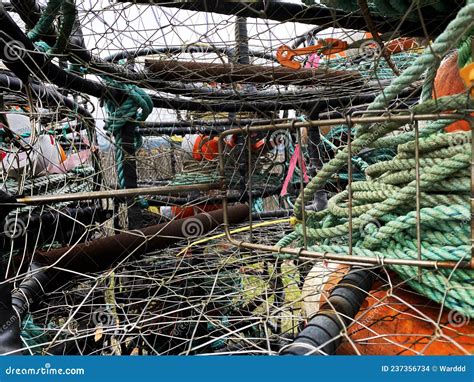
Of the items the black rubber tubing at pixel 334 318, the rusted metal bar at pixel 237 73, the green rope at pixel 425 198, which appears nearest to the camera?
the black rubber tubing at pixel 334 318

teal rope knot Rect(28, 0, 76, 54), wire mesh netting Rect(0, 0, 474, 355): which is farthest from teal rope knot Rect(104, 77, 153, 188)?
teal rope knot Rect(28, 0, 76, 54)

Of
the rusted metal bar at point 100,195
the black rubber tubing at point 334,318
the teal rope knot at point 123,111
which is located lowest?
the black rubber tubing at point 334,318

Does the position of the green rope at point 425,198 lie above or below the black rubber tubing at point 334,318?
above

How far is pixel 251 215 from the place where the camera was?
3.51 ft

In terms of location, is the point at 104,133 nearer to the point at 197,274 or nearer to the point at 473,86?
the point at 197,274

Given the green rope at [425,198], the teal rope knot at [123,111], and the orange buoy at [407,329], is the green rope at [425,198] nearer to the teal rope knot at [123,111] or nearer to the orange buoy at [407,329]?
the orange buoy at [407,329]

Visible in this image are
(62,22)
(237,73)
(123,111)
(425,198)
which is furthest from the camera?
(123,111)

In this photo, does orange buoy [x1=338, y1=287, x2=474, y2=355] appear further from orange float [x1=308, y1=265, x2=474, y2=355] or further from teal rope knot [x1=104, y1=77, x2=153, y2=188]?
teal rope knot [x1=104, y1=77, x2=153, y2=188]

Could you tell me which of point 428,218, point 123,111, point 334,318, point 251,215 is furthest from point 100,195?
point 123,111

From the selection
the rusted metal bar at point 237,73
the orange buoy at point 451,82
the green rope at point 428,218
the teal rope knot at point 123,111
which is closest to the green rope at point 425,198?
the green rope at point 428,218

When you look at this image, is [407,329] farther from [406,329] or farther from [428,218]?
[428,218]

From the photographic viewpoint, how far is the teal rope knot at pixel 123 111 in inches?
58.6

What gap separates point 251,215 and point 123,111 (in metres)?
0.72

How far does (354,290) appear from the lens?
29.9 inches
